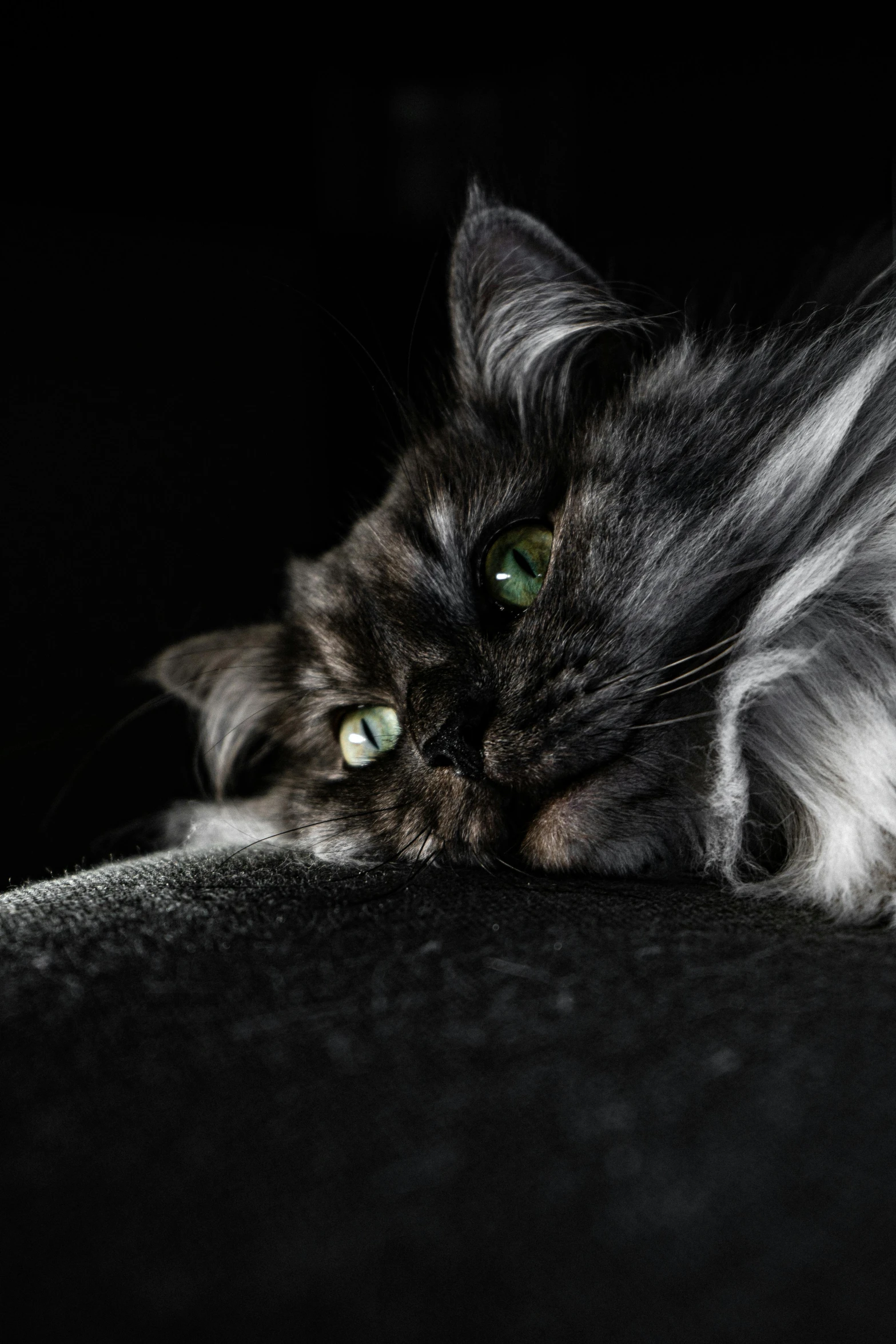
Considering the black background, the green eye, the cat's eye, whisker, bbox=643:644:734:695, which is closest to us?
whisker, bbox=643:644:734:695

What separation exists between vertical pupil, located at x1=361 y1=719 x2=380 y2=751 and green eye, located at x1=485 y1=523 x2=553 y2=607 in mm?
302

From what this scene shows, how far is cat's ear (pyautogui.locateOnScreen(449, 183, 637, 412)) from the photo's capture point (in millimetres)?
1358

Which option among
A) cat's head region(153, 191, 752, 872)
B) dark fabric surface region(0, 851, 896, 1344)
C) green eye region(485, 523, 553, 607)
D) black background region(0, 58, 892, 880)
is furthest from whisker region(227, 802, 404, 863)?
black background region(0, 58, 892, 880)

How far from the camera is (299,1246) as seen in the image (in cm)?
41

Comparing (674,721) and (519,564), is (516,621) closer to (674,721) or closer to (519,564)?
(519,564)

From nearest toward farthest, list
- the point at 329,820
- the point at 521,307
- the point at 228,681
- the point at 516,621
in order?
the point at 516,621, the point at 329,820, the point at 521,307, the point at 228,681

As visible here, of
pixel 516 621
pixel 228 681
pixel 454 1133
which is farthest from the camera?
pixel 228 681

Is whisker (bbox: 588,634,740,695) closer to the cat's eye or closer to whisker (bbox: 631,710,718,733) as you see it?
whisker (bbox: 631,710,718,733)

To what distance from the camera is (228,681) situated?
175cm

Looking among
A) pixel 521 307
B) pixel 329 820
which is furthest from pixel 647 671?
pixel 521 307

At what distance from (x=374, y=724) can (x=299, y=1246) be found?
97 cm

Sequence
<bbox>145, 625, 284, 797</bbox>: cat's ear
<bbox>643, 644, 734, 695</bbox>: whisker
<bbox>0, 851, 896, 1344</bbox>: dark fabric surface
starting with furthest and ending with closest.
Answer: <bbox>145, 625, 284, 797</bbox>: cat's ear → <bbox>643, 644, 734, 695</bbox>: whisker → <bbox>0, 851, 896, 1344</bbox>: dark fabric surface

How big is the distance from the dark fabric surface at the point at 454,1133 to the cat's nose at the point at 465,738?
271mm

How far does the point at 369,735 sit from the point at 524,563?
0.36 m
